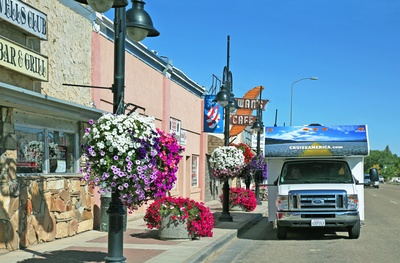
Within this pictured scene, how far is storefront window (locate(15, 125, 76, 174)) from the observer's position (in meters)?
11.5

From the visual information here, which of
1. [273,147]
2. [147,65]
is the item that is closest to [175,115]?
[147,65]

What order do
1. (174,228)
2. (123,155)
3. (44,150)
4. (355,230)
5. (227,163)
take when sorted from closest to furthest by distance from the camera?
(123,155), (44,150), (174,228), (355,230), (227,163)

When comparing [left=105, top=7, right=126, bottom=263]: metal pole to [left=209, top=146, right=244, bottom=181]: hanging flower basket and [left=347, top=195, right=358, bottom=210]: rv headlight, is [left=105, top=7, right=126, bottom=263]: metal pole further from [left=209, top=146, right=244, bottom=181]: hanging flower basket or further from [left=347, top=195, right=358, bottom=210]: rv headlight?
[left=209, top=146, right=244, bottom=181]: hanging flower basket

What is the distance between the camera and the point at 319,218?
13.8 meters

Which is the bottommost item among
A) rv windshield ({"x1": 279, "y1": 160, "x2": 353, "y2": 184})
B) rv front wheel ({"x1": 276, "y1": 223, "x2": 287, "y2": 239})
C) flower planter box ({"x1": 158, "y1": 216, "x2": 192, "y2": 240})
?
rv front wheel ({"x1": 276, "y1": 223, "x2": 287, "y2": 239})

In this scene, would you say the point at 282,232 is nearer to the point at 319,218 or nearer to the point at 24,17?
the point at 319,218

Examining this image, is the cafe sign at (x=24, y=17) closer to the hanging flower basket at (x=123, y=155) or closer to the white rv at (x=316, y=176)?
the hanging flower basket at (x=123, y=155)

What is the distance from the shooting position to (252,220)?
64.4 feet

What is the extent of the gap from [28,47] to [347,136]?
843 cm

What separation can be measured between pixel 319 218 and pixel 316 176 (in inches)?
60.9

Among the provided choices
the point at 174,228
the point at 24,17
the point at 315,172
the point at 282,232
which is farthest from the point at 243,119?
the point at 24,17

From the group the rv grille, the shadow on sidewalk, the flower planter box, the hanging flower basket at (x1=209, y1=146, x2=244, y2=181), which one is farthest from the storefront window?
the hanging flower basket at (x1=209, y1=146, x2=244, y2=181)

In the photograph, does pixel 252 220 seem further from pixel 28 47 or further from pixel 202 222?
pixel 28 47

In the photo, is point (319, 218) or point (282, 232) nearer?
point (319, 218)
